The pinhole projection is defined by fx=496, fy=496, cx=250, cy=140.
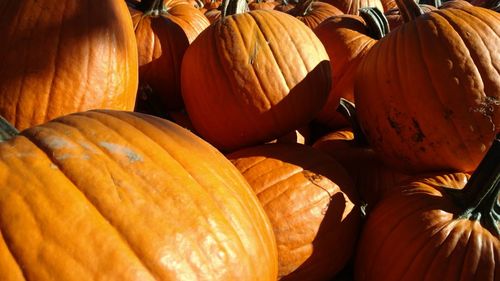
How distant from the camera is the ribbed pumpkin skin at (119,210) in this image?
874 millimetres

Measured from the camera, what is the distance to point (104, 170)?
0.99 m

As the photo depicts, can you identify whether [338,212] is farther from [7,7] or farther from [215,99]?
[7,7]

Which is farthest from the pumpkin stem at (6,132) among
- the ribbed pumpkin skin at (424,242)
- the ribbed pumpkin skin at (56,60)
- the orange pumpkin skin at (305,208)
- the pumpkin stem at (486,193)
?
the pumpkin stem at (486,193)

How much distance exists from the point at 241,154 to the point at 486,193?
0.81m

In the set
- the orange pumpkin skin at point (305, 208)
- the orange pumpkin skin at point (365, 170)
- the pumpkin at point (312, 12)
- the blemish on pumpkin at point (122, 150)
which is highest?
the blemish on pumpkin at point (122, 150)

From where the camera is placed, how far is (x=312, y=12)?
344 centimetres

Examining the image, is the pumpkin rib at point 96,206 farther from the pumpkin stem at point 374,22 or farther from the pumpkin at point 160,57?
the pumpkin stem at point 374,22

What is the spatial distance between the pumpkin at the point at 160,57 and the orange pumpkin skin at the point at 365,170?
75cm

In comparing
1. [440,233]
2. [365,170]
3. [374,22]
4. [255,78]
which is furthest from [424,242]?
[374,22]

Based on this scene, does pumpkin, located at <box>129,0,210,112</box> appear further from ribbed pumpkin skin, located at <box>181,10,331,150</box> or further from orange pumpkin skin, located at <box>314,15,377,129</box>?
orange pumpkin skin, located at <box>314,15,377,129</box>

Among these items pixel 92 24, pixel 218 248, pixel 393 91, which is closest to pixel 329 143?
pixel 393 91

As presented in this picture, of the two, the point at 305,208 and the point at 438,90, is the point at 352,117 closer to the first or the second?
the point at 438,90

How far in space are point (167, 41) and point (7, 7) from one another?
0.79 metres

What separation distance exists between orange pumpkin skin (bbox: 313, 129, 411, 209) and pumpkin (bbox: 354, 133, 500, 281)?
0.85 ft
